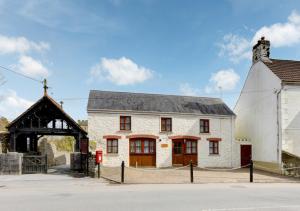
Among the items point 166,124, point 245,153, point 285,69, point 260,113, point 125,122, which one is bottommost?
point 245,153

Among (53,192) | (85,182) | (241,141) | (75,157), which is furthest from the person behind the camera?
(241,141)


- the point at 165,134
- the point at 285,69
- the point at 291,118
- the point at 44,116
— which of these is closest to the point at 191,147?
the point at 165,134

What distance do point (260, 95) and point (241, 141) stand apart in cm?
442

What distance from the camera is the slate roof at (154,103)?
22969 millimetres

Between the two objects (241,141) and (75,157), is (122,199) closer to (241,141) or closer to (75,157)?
(75,157)

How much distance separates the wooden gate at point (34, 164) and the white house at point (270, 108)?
54.2 feet

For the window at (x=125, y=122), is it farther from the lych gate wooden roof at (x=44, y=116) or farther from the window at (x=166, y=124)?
the lych gate wooden roof at (x=44, y=116)

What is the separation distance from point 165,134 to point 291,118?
32.2 ft

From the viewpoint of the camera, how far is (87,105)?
22.2 meters

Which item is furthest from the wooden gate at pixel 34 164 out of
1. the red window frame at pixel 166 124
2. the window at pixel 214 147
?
the window at pixel 214 147

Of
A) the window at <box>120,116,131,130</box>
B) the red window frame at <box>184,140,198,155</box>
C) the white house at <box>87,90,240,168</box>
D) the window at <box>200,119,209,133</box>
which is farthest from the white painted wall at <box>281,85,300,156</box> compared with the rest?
the window at <box>120,116,131,130</box>

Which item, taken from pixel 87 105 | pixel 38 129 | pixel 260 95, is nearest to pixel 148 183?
pixel 38 129

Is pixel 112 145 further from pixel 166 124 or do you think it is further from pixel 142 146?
pixel 166 124

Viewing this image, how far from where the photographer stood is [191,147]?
23719mm
